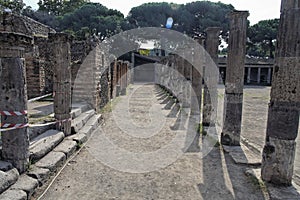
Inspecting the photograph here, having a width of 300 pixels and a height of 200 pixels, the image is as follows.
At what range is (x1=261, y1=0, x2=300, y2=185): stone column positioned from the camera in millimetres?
3748

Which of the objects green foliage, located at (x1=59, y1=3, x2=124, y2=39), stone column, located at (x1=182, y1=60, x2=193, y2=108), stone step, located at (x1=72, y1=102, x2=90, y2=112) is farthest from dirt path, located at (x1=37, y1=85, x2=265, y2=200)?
green foliage, located at (x1=59, y1=3, x2=124, y2=39)

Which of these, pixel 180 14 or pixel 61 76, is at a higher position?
pixel 180 14

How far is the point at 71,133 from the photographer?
619 cm

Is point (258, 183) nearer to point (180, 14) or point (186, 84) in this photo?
point (186, 84)

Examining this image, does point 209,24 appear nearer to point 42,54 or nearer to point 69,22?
point 69,22

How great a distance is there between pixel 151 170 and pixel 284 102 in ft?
8.30

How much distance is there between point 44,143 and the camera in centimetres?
489

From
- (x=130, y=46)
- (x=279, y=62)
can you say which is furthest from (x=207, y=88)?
(x=130, y=46)

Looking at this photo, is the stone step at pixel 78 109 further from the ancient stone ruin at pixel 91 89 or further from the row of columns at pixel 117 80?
the row of columns at pixel 117 80

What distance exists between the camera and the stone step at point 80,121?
6.29 metres

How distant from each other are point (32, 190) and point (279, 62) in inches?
164

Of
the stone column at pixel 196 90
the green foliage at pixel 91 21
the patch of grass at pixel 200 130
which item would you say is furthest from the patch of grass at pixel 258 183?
the green foliage at pixel 91 21

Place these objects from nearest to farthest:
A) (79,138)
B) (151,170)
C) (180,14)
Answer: (151,170)
(79,138)
(180,14)

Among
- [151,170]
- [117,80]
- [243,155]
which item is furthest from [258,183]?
[117,80]
